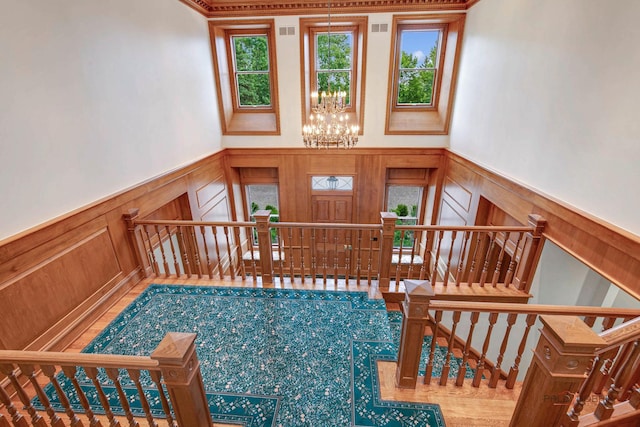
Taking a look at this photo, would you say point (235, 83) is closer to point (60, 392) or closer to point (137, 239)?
point (137, 239)

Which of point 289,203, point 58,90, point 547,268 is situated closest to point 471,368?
point 547,268

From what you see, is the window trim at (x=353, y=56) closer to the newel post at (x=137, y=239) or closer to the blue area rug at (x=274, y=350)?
the newel post at (x=137, y=239)

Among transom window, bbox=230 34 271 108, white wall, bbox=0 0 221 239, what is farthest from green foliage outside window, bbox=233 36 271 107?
white wall, bbox=0 0 221 239

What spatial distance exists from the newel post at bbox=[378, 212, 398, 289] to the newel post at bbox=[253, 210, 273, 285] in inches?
47.3

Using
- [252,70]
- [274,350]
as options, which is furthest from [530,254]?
[252,70]

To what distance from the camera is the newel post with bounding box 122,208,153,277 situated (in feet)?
10.2

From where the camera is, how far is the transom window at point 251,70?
5309 mm

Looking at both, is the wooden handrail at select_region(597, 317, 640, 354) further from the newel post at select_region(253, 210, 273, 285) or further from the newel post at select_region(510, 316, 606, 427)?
the newel post at select_region(253, 210, 273, 285)

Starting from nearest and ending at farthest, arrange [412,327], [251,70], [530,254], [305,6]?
1. [412,327]
2. [530,254]
3. [305,6]
4. [251,70]

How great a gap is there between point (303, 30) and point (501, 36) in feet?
9.66

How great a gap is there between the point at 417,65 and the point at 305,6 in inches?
84.9

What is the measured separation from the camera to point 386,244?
3051 millimetres

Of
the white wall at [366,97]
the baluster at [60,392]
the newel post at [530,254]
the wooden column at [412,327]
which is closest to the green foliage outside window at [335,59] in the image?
the white wall at [366,97]

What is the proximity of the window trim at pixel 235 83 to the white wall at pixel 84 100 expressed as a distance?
3.16 ft
